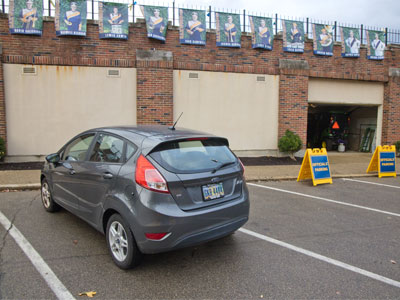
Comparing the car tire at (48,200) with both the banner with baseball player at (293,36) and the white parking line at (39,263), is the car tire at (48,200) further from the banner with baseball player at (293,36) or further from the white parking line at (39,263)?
the banner with baseball player at (293,36)

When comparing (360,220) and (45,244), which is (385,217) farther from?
(45,244)

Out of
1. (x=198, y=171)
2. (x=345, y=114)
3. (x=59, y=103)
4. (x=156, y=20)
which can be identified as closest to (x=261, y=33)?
(x=156, y=20)

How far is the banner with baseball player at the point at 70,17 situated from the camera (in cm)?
1012

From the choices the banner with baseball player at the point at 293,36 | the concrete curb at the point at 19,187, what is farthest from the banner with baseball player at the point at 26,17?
the banner with baseball player at the point at 293,36

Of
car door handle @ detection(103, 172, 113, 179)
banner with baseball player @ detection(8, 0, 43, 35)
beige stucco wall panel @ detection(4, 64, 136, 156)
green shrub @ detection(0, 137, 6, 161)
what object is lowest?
green shrub @ detection(0, 137, 6, 161)

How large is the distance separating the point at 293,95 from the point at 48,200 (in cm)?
1010

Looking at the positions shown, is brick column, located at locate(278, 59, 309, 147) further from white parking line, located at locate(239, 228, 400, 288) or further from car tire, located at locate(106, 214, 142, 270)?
car tire, located at locate(106, 214, 142, 270)

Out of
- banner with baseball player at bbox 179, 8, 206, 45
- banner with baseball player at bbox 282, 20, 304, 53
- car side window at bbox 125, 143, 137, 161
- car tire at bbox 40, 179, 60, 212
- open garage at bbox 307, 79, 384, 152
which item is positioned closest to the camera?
car side window at bbox 125, 143, 137, 161

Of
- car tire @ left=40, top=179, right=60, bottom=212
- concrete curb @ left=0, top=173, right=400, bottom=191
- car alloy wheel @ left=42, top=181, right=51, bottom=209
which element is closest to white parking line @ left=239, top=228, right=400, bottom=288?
car tire @ left=40, top=179, right=60, bottom=212

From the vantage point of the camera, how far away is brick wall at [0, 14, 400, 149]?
10.1 m

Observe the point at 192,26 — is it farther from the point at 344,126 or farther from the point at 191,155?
the point at 344,126

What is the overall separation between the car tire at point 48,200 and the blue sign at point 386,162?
30.8 feet

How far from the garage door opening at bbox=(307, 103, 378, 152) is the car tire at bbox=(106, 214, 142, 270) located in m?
14.8

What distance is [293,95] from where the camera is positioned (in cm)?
1239
